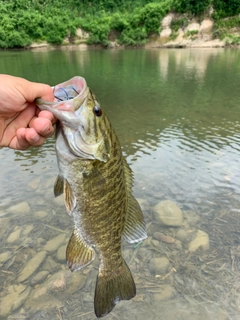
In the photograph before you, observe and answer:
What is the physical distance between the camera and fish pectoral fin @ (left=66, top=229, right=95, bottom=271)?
7.04 feet

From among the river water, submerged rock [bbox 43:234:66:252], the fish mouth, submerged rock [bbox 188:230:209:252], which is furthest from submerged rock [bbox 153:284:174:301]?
the fish mouth

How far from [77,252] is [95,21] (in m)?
51.2

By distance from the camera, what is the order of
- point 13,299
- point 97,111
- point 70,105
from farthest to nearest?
point 13,299 < point 97,111 < point 70,105

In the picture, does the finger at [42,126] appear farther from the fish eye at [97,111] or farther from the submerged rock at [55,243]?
the submerged rock at [55,243]

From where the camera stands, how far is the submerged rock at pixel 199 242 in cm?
413

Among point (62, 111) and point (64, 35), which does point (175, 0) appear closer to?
point (64, 35)

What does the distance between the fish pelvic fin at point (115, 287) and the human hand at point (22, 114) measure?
3.91 feet

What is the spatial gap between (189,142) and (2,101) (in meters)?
6.38

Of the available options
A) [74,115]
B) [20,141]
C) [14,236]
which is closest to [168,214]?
[14,236]

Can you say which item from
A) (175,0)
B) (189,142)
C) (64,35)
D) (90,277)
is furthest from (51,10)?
(90,277)

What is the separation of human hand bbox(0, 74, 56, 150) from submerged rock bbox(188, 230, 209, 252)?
3003 millimetres

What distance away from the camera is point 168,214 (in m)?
4.71

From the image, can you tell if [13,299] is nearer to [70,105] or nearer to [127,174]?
[127,174]

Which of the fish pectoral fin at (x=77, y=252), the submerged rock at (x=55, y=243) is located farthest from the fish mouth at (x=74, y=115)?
the submerged rock at (x=55, y=243)
